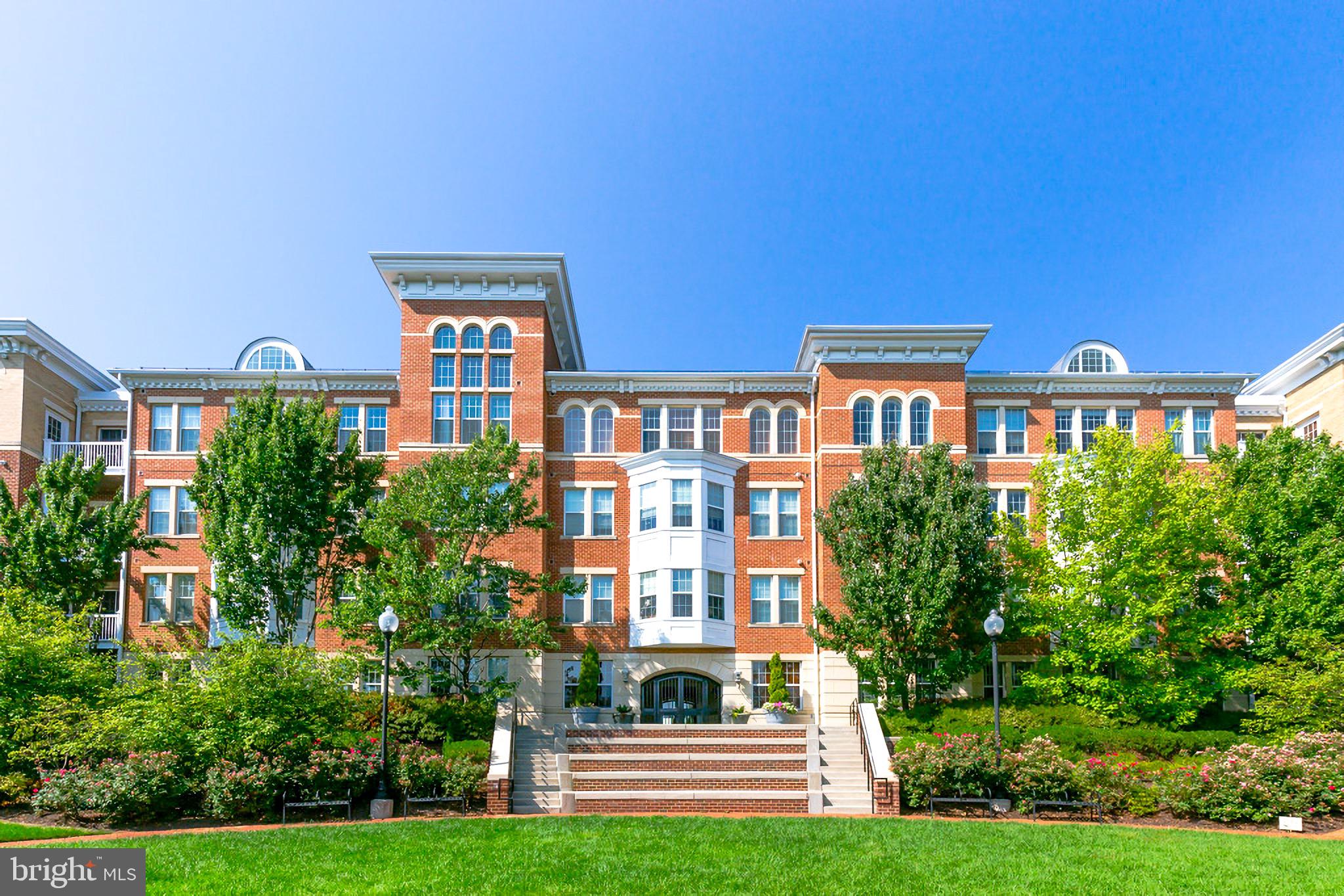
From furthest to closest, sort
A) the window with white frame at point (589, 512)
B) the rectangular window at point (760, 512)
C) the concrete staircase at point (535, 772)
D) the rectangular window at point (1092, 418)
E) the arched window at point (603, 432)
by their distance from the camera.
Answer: the rectangular window at point (1092, 418), the arched window at point (603, 432), the rectangular window at point (760, 512), the window with white frame at point (589, 512), the concrete staircase at point (535, 772)

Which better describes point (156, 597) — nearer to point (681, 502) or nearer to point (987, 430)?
point (681, 502)

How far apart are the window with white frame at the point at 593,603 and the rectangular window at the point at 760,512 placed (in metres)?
4.78

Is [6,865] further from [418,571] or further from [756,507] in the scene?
[756,507]

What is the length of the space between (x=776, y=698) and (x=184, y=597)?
18.5 meters

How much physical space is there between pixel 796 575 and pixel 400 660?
12.4 metres

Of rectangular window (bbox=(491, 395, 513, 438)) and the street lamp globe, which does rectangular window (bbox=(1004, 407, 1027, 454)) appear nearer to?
the street lamp globe

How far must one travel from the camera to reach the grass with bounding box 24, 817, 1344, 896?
49.1 ft

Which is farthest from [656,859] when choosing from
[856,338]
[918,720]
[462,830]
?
[856,338]

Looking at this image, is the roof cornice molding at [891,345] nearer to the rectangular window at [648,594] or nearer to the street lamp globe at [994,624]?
the rectangular window at [648,594]

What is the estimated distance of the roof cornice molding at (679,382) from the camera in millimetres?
34594

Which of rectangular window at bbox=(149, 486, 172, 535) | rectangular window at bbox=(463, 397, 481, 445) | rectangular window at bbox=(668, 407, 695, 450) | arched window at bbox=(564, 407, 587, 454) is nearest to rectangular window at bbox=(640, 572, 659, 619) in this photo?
rectangular window at bbox=(668, 407, 695, 450)

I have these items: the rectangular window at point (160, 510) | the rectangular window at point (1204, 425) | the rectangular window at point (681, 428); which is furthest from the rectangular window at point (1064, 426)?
the rectangular window at point (160, 510)

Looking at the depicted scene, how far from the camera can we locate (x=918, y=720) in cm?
2795

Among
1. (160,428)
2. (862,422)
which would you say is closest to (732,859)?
(862,422)
